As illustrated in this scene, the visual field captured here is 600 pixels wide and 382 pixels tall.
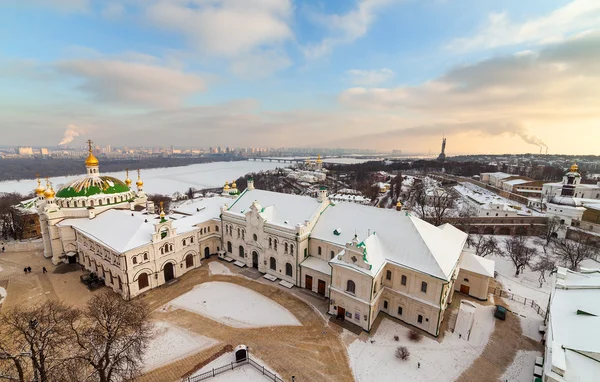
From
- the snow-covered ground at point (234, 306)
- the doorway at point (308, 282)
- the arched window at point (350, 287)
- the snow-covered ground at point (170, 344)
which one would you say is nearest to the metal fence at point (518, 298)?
the arched window at point (350, 287)

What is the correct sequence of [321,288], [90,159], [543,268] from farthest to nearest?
[90,159] < [543,268] < [321,288]

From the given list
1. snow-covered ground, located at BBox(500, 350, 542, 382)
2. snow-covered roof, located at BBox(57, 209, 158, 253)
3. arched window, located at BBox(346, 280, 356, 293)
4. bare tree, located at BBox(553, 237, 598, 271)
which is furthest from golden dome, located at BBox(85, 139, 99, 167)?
bare tree, located at BBox(553, 237, 598, 271)

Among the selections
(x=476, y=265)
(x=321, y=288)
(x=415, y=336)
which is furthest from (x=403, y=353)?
(x=476, y=265)

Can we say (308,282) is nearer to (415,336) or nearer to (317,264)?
(317,264)

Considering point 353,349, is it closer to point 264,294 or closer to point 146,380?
point 264,294

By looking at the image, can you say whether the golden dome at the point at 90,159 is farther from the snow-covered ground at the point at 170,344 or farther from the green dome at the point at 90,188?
the snow-covered ground at the point at 170,344
